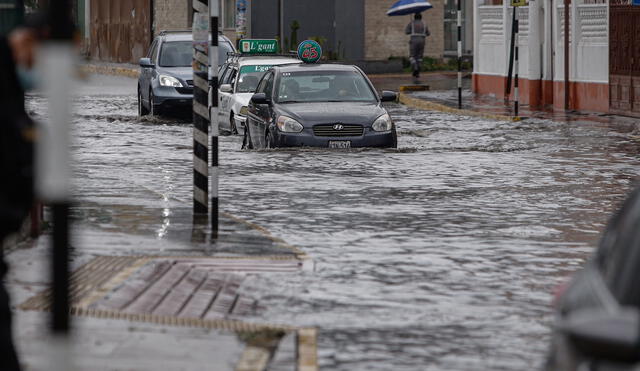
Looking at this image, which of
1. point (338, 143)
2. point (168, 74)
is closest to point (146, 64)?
point (168, 74)

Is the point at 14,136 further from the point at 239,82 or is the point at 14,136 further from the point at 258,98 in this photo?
the point at 239,82

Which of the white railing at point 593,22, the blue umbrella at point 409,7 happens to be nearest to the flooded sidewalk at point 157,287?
the white railing at point 593,22

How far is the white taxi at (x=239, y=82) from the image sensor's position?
27.6 meters

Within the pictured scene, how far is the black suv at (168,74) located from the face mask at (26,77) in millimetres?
26452

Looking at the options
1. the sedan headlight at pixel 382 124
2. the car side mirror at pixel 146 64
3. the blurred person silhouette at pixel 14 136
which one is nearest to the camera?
the blurred person silhouette at pixel 14 136

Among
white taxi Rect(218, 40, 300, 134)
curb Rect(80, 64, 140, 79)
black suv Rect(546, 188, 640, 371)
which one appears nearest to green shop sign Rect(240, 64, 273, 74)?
white taxi Rect(218, 40, 300, 134)

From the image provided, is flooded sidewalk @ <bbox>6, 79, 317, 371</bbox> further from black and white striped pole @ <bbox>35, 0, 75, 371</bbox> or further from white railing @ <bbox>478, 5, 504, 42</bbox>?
white railing @ <bbox>478, 5, 504, 42</bbox>

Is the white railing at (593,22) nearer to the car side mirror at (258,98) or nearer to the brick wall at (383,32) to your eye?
the car side mirror at (258,98)

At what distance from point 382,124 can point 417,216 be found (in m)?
7.61

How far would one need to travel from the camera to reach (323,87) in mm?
24516

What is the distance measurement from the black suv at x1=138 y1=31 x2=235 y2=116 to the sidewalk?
58.8ft

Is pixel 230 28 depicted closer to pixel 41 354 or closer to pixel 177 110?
pixel 177 110

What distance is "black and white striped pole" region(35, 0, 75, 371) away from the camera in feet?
14.2

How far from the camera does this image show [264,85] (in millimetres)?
25500
